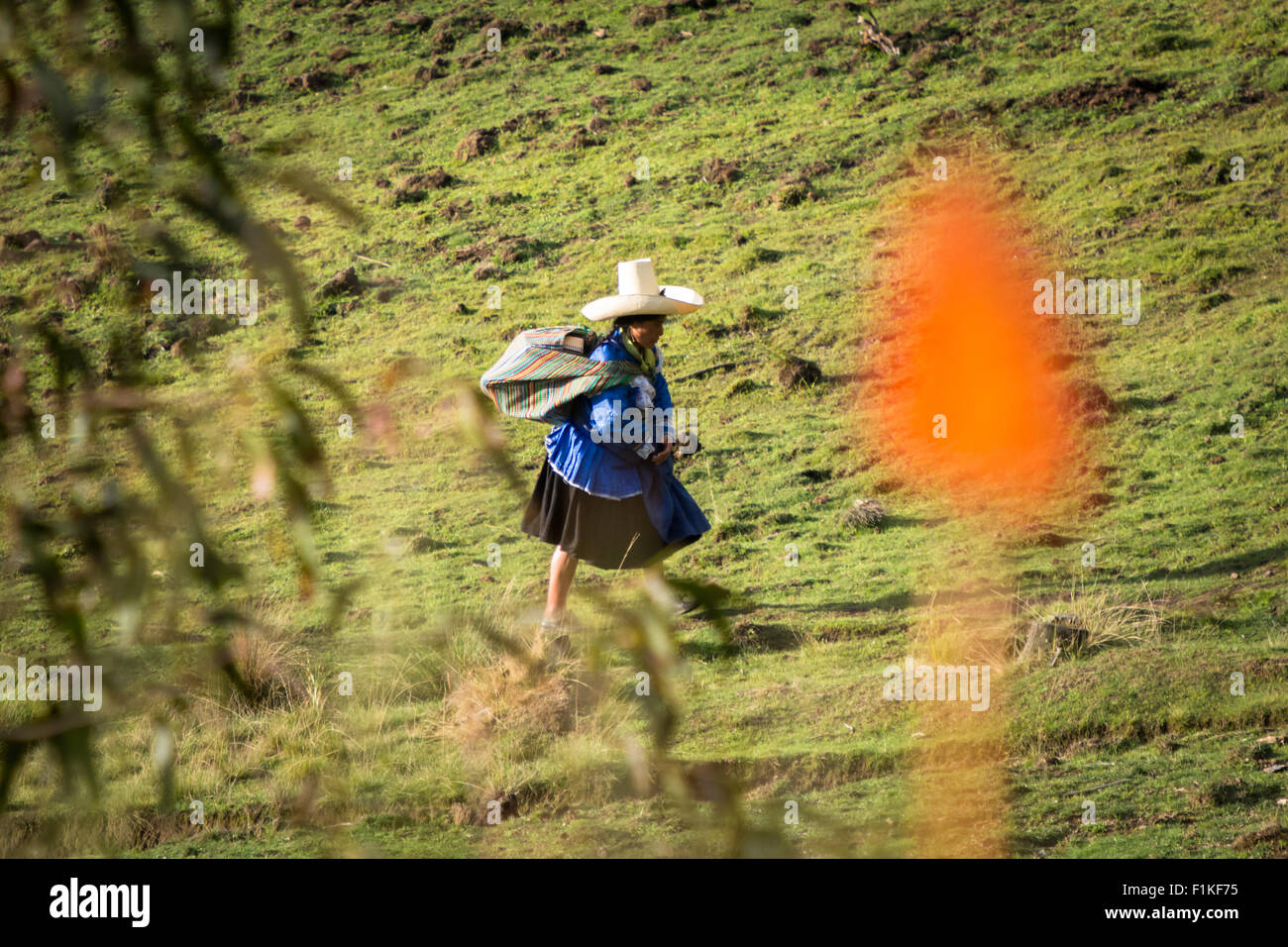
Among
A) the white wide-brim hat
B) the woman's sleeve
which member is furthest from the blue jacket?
the white wide-brim hat

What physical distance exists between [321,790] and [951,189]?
10.8 m

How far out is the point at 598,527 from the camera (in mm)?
5789

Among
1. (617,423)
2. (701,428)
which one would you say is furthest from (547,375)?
(701,428)

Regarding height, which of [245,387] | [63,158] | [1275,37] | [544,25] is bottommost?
[245,387]

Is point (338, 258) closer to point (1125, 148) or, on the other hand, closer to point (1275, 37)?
point (1125, 148)

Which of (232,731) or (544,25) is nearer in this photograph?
(232,731)

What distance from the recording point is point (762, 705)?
532cm

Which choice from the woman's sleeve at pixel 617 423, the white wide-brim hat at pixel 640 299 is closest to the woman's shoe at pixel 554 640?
the woman's sleeve at pixel 617 423

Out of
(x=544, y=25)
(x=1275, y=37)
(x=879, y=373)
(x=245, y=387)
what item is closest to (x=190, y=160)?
(x=245, y=387)

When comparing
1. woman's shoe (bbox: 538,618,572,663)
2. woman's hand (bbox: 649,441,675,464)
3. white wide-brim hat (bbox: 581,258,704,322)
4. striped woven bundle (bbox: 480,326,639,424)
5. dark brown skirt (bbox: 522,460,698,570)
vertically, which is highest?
white wide-brim hat (bbox: 581,258,704,322)

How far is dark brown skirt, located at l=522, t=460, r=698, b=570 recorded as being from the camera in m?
5.77

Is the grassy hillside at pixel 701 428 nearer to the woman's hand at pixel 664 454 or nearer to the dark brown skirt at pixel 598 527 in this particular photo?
the dark brown skirt at pixel 598 527

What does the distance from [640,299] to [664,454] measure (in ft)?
2.31

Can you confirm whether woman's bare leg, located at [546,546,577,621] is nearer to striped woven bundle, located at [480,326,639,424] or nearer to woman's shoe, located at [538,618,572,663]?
woman's shoe, located at [538,618,572,663]
